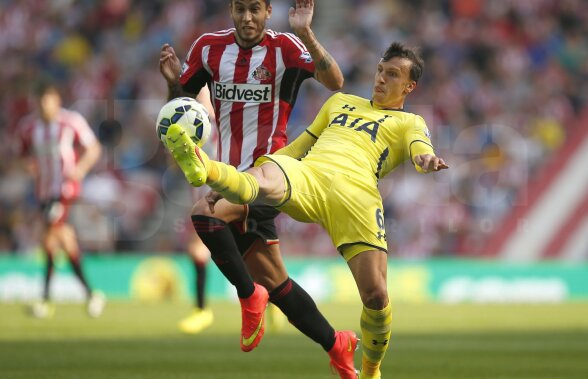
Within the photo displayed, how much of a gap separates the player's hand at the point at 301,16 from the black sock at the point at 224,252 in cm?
134

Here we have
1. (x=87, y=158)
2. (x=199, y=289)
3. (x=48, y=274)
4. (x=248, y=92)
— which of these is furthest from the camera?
(x=87, y=158)

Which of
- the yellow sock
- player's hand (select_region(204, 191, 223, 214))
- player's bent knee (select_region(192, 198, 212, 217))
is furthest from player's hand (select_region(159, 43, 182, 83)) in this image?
the yellow sock

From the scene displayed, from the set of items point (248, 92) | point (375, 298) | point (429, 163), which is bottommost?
point (375, 298)

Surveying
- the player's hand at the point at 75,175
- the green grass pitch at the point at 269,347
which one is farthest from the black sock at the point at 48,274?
the player's hand at the point at 75,175

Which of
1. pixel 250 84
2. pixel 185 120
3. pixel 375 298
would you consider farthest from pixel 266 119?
pixel 375 298

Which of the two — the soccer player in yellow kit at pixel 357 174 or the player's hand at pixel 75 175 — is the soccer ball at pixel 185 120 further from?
the player's hand at pixel 75 175

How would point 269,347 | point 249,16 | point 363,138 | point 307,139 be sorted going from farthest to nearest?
point 269,347 < point 249,16 < point 307,139 < point 363,138

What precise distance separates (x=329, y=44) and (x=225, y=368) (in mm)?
13922

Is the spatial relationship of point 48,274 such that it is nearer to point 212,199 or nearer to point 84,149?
point 84,149

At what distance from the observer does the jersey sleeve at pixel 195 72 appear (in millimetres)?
7477

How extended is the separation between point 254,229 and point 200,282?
4.32 metres

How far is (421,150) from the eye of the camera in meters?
6.27

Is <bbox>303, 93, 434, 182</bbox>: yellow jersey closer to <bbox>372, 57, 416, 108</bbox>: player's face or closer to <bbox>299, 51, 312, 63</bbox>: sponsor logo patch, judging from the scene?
<bbox>372, 57, 416, 108</bbox>: player's face

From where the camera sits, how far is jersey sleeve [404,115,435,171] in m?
6.27
